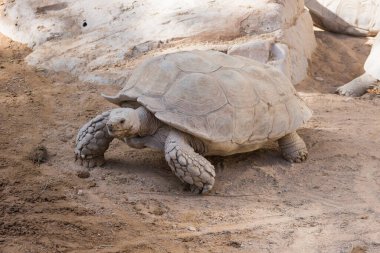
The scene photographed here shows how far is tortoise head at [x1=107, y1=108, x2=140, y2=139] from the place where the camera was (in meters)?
3.59

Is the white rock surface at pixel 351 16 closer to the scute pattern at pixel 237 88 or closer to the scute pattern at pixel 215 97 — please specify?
the scute pattern at pixel 215 97

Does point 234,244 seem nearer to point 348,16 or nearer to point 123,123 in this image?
point 123,123

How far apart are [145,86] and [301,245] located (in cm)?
163

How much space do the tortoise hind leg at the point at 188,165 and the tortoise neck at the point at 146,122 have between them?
8.1 inches

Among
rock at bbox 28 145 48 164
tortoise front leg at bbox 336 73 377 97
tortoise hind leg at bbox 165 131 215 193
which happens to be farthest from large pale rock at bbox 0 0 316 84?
tortoise hind leg at bbox 165 131 215 193

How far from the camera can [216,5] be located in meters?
6.26

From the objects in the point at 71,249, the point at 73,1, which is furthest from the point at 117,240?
the point at 73,1

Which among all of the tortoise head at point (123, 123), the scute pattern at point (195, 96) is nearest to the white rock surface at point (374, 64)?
the scute pattern at point (195, 96)

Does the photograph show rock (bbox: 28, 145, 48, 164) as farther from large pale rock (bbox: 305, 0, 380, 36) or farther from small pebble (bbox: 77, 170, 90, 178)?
large pale rock (bbox: 305, 0, 380, 36)

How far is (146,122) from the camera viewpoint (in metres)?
3.78

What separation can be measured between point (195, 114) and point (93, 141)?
0.84 m

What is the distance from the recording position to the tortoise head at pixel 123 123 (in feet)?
11.8

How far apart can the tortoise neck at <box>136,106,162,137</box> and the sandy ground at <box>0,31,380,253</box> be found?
0.35 m

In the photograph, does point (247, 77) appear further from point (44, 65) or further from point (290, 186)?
point (44, 65)
